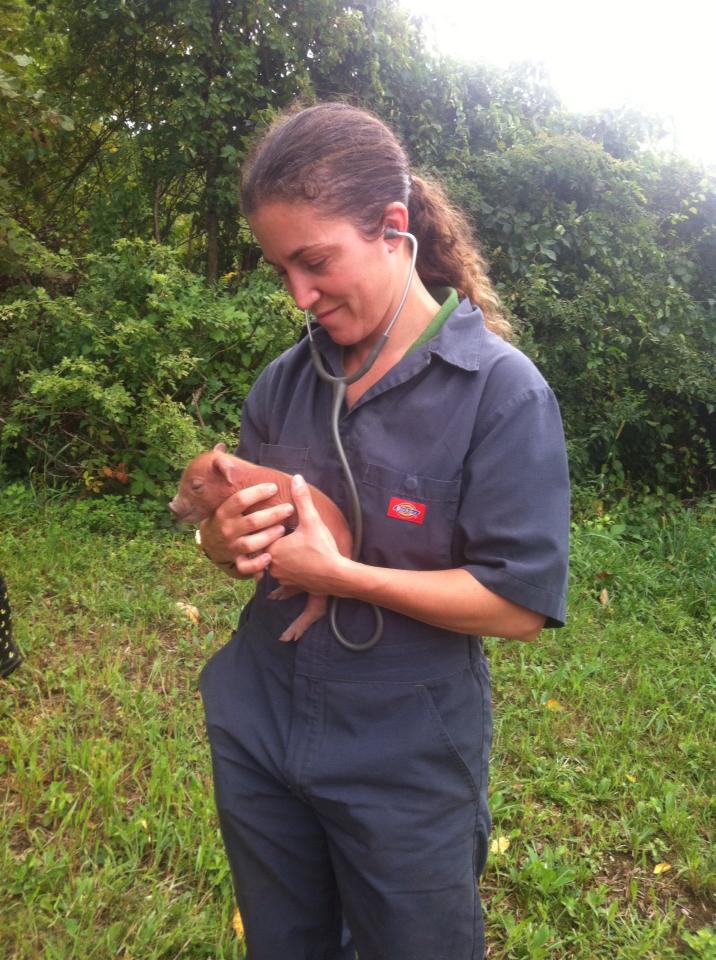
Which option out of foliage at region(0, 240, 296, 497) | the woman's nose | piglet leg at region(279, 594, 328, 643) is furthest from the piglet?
foliage at region(0, 240, 296, 497)

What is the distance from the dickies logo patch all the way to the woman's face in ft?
1.19

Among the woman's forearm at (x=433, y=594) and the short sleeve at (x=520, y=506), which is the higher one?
the short sleeve at (x=520, y=506)

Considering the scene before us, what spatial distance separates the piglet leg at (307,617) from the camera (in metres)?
1.58

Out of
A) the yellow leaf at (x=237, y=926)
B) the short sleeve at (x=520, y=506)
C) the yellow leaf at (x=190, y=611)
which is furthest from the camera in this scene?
the yellow leaf at (x=190, y=611)

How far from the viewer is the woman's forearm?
4.68 feet

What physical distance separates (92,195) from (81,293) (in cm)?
195

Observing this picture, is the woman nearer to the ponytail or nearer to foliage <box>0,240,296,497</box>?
the ponytail

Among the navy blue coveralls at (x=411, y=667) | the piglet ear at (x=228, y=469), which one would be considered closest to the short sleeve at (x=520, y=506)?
the navy blue coveralls at (x=411, y=667)

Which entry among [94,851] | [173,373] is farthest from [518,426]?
[173,373]

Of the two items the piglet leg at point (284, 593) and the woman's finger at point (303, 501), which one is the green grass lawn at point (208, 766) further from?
the woman's finger at point (303, 501)

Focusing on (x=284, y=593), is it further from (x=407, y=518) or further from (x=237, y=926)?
(x=237, y=926)

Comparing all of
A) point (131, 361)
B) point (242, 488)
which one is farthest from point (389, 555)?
point (131, 361)

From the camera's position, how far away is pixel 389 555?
5.06 feet

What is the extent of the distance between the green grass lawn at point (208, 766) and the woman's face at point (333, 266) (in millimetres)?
2110
